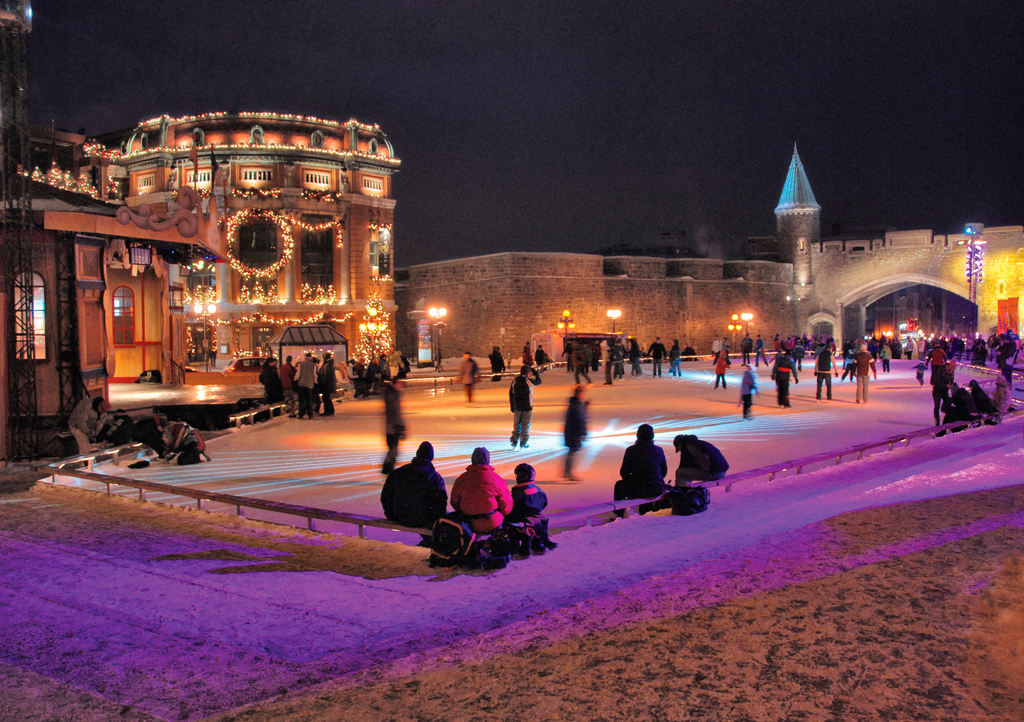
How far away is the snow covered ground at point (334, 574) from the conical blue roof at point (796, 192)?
37.3 metres

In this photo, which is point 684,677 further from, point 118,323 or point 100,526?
point 118,323

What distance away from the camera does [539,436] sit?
10.7 meters

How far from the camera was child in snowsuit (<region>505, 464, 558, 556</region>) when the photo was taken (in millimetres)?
5129

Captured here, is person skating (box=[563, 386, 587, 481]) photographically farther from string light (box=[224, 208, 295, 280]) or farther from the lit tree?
string light (box=[224, 208, 295, 280])

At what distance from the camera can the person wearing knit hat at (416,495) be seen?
213 inches

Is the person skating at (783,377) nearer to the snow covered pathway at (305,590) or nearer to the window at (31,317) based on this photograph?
the snow covered pathway at (305,590)

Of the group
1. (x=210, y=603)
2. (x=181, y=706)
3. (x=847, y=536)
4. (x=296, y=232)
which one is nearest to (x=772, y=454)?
(x=847, y=536)

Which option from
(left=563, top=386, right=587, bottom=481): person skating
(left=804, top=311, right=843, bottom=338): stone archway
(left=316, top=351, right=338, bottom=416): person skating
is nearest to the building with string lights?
(left=316, top=351, right=338, bottom=416): person skating

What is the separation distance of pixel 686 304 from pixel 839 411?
24.8 meters

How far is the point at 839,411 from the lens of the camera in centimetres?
1304

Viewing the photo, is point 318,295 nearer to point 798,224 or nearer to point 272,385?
point 272,385

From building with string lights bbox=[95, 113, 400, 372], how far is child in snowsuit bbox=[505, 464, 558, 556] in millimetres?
26765

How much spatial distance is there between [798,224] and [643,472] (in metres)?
41.0

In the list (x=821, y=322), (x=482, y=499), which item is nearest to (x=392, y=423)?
(x=482, y=499)
